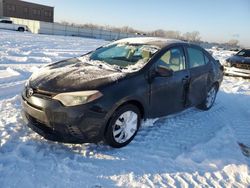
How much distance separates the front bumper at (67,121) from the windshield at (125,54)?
1145mm

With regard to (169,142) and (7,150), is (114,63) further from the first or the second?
(7,150)

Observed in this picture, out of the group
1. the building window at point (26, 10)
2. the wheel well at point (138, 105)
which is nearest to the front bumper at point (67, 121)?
the wheel well at point (138, 105)

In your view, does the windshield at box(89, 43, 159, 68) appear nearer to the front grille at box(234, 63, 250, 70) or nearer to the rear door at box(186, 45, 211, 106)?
the rear door at box(186, 45, 211, 106)

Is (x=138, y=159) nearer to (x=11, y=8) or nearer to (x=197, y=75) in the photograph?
(x=197, y=75)

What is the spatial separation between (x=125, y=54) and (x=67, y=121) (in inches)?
71.2

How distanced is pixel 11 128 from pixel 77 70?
1344 millimetres

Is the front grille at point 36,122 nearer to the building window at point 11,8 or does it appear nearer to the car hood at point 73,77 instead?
the car hood at point 73,77

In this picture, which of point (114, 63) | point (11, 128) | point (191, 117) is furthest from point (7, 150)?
point (191, 117)

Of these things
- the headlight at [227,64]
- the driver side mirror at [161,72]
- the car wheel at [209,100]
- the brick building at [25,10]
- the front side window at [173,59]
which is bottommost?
the car wheel at [209,100]

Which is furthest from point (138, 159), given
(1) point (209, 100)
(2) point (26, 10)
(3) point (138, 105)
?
(2) point (26, 10)

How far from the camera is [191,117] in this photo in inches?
227

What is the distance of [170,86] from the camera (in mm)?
4652

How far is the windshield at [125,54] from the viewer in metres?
4.48

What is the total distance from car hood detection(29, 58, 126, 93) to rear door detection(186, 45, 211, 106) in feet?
6.02
